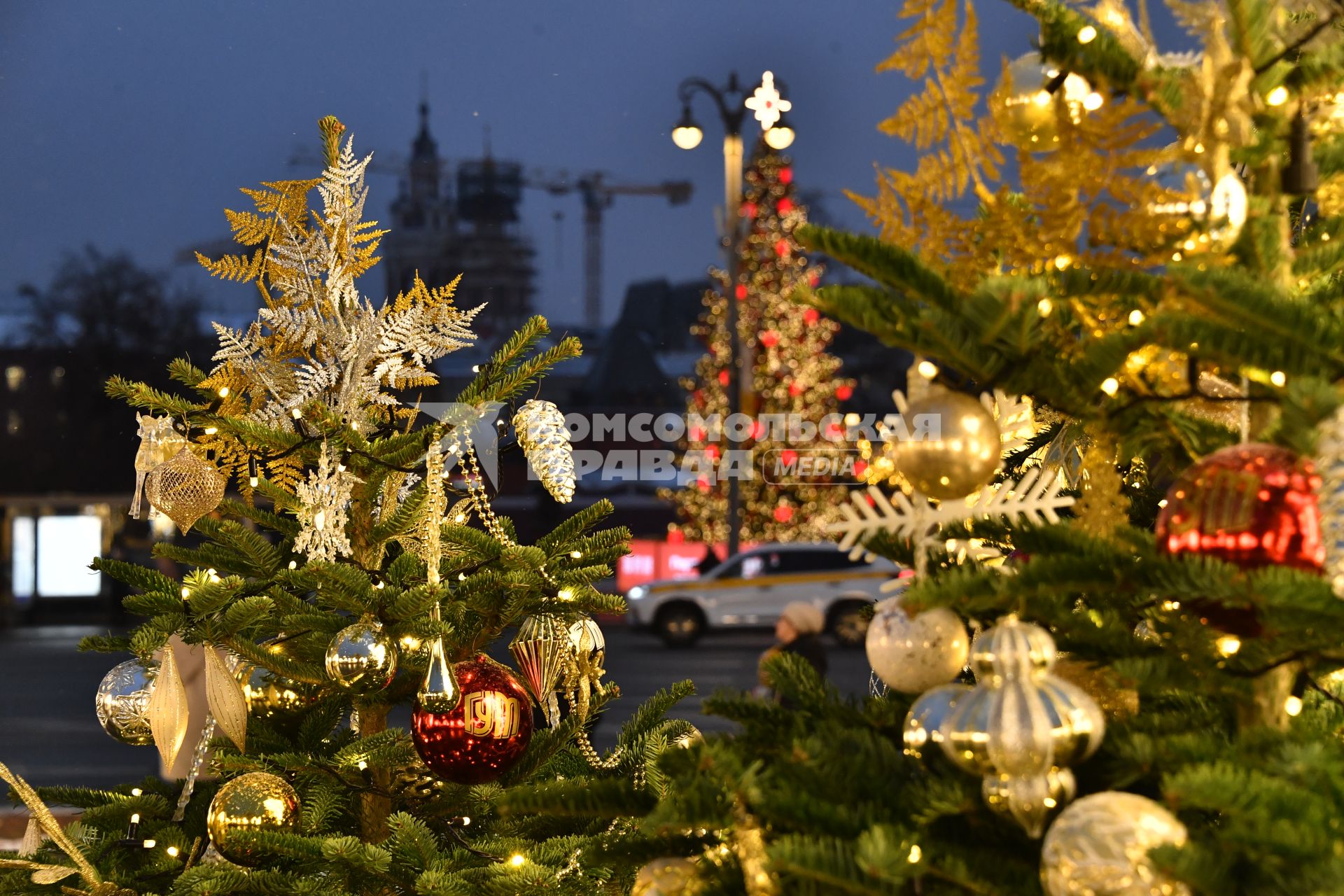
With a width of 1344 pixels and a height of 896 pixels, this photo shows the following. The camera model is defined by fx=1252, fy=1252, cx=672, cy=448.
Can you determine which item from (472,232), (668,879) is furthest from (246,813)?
(472,232)

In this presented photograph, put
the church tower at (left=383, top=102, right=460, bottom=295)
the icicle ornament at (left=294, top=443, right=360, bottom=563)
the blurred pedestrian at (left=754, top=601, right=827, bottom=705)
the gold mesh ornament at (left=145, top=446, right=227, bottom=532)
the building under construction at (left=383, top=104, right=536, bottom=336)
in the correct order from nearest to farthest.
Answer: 1. the icicle ornament at (left=294, top=443, right=360, bottom=563)
2. the gold mesh ornament at (left=145, top=446, right=227, bottom=532)
3. the blurred pedestrian at (left=754, top=601, right=827, bottom=705)
4. the church tower at (left=383, top=102, right=460, bottom=295)
5. the building under construction at (left=383, top=104, right=536, bottom=336)

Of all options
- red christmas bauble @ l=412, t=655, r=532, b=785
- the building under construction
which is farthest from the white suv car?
the building under construction

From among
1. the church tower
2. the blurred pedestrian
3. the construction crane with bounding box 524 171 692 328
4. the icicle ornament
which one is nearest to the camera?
the icicle ornament

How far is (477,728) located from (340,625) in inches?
16.5

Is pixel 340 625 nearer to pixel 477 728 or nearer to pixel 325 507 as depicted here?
pixel 325 507

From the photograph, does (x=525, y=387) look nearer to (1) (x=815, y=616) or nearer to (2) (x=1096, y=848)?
(2) (x=1096, y=848)

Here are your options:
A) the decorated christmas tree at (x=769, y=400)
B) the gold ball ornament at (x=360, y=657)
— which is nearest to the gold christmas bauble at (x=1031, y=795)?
the gold ball ornament at (x=360, y=657)

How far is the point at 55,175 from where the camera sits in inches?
1622

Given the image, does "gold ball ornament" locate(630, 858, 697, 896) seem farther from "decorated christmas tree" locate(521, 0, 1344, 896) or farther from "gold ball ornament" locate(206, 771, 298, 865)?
"gold ball ornament" locate(206, 771, 298, 865)

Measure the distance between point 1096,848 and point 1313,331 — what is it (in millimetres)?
501

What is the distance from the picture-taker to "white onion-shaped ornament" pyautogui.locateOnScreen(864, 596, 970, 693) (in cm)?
137

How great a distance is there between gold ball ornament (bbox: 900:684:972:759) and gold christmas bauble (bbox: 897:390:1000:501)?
22 cm

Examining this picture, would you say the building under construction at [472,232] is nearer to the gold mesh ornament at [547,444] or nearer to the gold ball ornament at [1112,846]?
the gold mesh ornament at [547,444]

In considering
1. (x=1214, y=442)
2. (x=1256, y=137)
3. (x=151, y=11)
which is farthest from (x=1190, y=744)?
(x=151, y=11)
